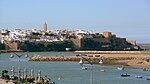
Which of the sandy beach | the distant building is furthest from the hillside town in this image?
the sandy beach

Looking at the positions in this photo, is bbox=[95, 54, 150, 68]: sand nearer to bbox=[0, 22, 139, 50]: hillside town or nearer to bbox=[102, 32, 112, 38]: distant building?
bbox=[0, 22, 139, 50]: hillside town

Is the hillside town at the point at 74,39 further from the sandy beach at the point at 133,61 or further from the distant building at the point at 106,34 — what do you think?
the sandy beach at the point at 133,61

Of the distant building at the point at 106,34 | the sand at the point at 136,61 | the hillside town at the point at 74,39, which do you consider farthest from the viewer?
the distant building at the point at 106,34

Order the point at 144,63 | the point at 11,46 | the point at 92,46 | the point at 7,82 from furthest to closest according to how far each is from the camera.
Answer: the point at 92,46 → the point at 11,46 → the point at 144,63 → the point at 7,82

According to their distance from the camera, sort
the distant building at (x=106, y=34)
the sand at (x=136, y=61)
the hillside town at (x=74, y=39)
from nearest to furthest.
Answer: the sand at (x=136, y=61) → the hillside town at (x=74, y=39) → the distant building at (x=106, y=34)

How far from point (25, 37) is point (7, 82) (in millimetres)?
62604

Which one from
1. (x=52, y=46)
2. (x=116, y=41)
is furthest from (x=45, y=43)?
(x=116, y=41)

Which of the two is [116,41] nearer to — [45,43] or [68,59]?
[45,43]

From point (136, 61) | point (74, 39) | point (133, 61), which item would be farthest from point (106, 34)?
point (136, 61)

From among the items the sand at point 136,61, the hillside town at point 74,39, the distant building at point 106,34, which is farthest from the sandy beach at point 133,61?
the distant building at point 106,34

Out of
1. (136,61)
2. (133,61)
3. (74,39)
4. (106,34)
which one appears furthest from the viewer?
(106,34)

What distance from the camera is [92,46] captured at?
8488cm

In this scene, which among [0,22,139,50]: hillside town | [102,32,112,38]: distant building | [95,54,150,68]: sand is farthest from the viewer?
[102,32,112,38]: distant building

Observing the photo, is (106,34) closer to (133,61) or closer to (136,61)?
(133,61)
